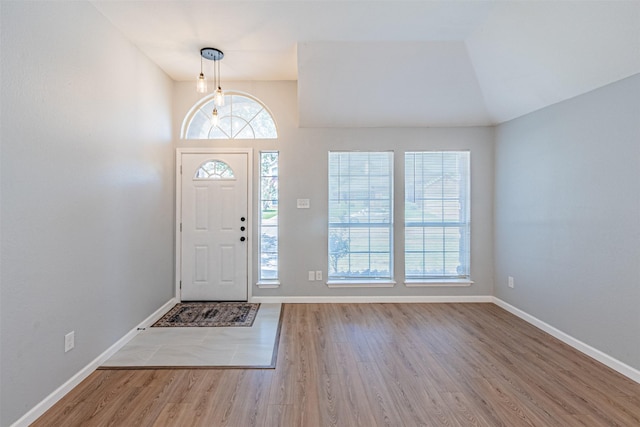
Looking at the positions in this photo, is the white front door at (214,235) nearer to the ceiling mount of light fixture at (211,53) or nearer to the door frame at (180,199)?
the door frame at (180,199)

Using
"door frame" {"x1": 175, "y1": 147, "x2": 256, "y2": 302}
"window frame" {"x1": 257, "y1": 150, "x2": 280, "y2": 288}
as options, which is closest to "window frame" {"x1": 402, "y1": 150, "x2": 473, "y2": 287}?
"window frame" {"x1": 257, "y1": 150, "x2": 280, "y2": 288}

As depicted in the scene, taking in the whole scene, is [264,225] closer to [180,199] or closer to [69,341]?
[180,199]

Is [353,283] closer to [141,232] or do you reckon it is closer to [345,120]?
[345,120]

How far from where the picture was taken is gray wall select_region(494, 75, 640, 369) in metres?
2.40

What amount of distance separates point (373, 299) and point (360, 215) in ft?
3.66

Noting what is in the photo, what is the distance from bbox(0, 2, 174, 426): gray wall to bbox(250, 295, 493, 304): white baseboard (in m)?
1.51

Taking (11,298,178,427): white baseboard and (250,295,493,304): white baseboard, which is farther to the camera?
(250,295,493,304): white baseboard

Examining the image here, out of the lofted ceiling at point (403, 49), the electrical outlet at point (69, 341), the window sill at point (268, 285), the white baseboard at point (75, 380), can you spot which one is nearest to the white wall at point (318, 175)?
the window sill at point (268, 285)

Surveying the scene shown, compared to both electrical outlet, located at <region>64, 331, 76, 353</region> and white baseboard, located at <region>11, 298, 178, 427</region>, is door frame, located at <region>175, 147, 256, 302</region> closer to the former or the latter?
white baseboard, located at <region>11, 298, 178, 427</region>

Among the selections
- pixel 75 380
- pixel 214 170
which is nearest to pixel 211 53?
pixel 214 170

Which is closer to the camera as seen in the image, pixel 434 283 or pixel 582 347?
pixel 582 347

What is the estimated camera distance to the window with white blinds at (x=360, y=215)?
13.6ft

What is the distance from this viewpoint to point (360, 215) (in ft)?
13.7

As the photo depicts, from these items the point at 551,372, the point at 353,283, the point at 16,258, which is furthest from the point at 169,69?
the point at 551,372
